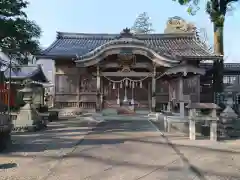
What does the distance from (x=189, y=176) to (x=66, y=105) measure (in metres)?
15.9

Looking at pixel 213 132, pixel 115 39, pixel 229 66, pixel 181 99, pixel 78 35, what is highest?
pixel 78 35

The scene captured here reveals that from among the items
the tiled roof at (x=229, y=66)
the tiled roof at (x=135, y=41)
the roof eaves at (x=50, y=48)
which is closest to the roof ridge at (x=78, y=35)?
the tiled roof at (x=135, y=41)

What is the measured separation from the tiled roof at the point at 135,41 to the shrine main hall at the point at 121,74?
0.07 m

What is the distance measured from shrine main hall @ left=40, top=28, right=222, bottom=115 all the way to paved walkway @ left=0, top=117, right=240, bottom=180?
10.2 m

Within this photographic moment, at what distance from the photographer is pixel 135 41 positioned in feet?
62.2

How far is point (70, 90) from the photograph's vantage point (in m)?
20.6

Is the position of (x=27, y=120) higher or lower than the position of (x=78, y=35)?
lower

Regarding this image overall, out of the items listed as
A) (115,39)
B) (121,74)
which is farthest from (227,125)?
(115,39)

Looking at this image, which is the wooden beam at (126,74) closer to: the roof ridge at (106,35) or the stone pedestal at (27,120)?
the roof ridge at (106,35)

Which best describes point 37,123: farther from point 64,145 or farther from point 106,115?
point 106,115

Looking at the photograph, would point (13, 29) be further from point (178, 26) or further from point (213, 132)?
point (178, 26)

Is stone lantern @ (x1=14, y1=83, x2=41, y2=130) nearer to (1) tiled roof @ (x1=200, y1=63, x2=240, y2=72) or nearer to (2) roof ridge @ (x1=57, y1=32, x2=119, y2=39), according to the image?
(2) roof ridge @ (x1=57, y1=32, x2=119, y2=39)

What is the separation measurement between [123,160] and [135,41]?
43.4 feet

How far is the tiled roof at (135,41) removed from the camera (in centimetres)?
1972
